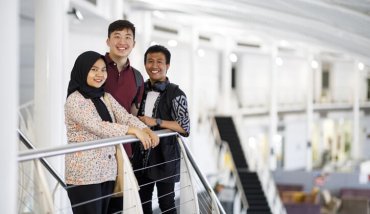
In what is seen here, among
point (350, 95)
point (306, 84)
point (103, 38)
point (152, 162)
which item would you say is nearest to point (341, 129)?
point (350, 95)

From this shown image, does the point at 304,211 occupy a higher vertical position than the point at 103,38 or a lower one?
lower

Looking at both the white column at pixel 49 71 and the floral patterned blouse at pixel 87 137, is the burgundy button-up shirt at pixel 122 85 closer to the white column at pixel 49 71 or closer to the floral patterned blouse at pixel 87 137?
the floral patterned blouse at pixel 87 137

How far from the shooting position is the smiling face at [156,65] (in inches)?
91.1

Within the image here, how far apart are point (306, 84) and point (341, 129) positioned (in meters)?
2.61

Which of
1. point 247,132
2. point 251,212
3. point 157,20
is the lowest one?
point 251,212

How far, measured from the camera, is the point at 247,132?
44.7 ft

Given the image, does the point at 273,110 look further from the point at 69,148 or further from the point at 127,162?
the point at 69,148

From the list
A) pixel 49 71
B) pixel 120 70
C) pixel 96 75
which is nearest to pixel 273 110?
pixel 49 71

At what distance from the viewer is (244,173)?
10539 mm

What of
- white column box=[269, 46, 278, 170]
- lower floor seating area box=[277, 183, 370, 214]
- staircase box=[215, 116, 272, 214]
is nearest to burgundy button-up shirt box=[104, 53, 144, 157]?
lower floor seating area box=[277, 183, 370, 214]

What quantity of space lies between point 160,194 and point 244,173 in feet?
27.1
